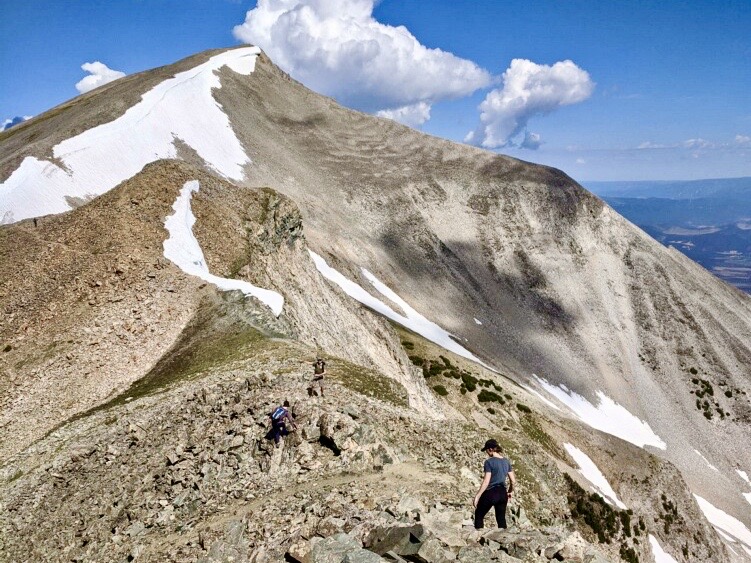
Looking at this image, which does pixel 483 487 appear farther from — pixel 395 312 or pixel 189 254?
pixel 395 312

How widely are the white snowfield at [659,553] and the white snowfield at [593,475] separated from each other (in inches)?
126

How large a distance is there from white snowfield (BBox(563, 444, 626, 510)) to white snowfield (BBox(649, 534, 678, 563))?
3209mm

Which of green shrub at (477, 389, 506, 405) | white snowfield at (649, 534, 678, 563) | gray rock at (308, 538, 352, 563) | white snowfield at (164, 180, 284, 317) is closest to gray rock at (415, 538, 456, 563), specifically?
gray rock at (308, 538, 352, 563)

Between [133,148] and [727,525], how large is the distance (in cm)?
9639

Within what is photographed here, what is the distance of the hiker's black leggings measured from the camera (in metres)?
12.0

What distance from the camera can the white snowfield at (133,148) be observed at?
4812 cm

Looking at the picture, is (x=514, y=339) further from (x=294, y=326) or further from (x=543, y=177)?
(x=294, y=326)

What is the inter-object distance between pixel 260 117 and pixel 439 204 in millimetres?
48649

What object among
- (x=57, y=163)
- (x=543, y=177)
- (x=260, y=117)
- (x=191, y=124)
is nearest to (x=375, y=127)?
(x=260, y=117)

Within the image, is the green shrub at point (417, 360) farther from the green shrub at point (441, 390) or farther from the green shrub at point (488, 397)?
the green shrub at point (488, 397)

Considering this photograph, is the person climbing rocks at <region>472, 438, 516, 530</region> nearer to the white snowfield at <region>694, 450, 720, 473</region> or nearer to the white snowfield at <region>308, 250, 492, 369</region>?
the white snowfield at <region>308, 250, 492, 369</region>

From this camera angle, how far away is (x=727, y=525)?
62.2m

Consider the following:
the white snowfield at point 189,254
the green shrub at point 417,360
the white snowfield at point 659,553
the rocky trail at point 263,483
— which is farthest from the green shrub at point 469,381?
the rocky trail at point 263,483

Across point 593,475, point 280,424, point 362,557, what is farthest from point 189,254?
point 593,475
